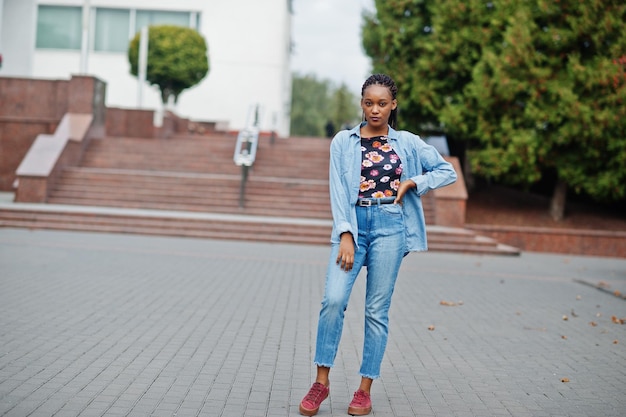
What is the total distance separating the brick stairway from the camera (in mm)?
15758

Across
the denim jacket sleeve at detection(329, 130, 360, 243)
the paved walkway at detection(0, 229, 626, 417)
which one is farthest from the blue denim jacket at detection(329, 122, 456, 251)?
the paved walkway at detection(0, 229, 626, 417)

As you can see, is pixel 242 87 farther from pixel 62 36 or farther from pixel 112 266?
pixel 112 266

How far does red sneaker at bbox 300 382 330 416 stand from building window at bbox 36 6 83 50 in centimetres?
3315

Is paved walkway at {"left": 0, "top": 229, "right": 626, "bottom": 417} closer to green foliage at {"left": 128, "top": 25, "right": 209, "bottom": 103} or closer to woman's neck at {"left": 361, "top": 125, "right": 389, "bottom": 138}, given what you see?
woman's neck at {"left": 361, "top": 125, "right": 389, "bottom": 138}

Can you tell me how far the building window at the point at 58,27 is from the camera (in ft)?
116

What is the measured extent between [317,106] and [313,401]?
75.5 m

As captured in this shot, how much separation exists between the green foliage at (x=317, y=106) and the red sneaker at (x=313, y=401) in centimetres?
6698

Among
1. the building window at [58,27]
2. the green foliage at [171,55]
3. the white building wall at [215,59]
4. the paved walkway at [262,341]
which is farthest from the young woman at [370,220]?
the building window at [58,27]

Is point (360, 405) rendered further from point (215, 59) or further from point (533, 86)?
point (215, 59)

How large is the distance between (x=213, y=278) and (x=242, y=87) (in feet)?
86.5

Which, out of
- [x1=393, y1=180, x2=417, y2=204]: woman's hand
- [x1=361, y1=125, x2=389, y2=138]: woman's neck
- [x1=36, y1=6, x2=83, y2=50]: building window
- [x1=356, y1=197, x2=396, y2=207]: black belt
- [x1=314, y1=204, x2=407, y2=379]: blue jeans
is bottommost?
[x1=314, y1=204, x2=407, y2=379]: blue jeans

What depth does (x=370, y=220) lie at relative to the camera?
4.57 meters

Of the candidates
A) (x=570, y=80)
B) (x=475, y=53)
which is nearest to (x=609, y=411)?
(x=570, y=80)

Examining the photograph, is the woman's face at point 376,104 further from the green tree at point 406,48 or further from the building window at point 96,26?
the building window at point 96,26
